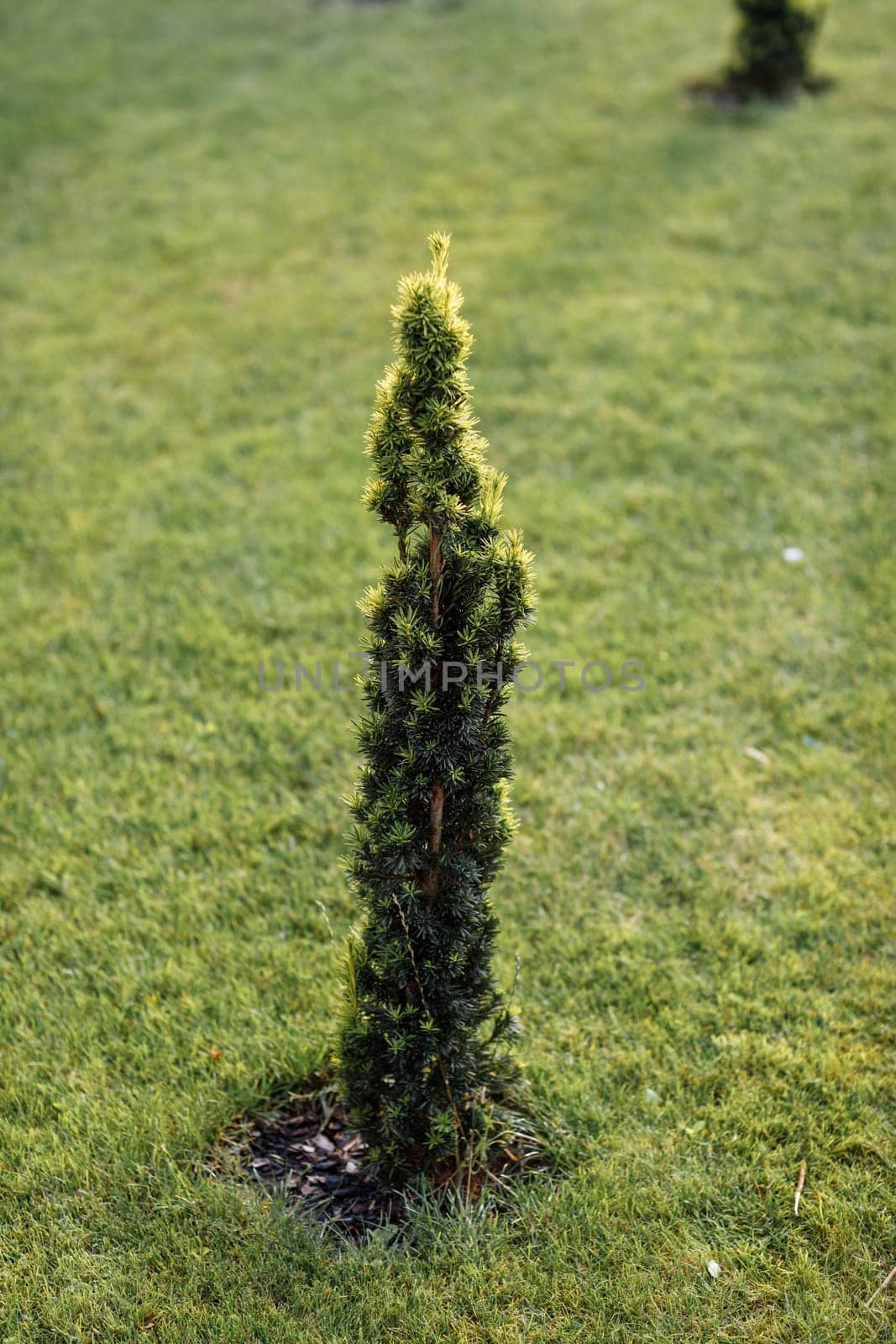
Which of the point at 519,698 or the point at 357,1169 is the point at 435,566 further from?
the point at 519,698

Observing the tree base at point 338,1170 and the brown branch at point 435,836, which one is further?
the tree base at point 338,1170

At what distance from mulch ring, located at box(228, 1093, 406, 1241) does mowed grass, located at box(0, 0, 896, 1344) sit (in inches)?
4.1

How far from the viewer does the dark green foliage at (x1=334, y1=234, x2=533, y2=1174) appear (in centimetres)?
260

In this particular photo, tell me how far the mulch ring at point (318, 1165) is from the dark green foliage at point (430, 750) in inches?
6.1

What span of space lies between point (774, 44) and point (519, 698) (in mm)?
7239

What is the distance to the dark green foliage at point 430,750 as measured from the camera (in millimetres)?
2596

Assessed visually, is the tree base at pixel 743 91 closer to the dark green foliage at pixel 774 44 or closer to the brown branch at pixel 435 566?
the dark green foliage at pixel 774 44

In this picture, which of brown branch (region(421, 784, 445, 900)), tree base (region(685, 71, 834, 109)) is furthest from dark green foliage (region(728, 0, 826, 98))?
brown branch (region(421, 784, 445, 900))

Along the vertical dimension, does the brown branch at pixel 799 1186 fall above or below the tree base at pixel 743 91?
below

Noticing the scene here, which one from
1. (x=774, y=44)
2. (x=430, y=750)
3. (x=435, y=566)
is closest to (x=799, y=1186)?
(x=430, y=750)

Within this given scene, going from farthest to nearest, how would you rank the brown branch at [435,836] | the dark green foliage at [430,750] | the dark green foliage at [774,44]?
the dark green foliage at [774,44] → the brown branch at [435,836] → the dark green foliage at [430,750]

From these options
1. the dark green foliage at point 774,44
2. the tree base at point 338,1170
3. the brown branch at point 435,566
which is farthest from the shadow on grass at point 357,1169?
the dark green foliage at point 774,44

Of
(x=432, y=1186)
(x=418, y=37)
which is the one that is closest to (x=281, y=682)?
(x=432, y=1186)

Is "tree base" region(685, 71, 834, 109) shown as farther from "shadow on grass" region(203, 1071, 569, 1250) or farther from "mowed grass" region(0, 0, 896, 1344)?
"shadow on grass" region(203, 1071, 569, 1250)
